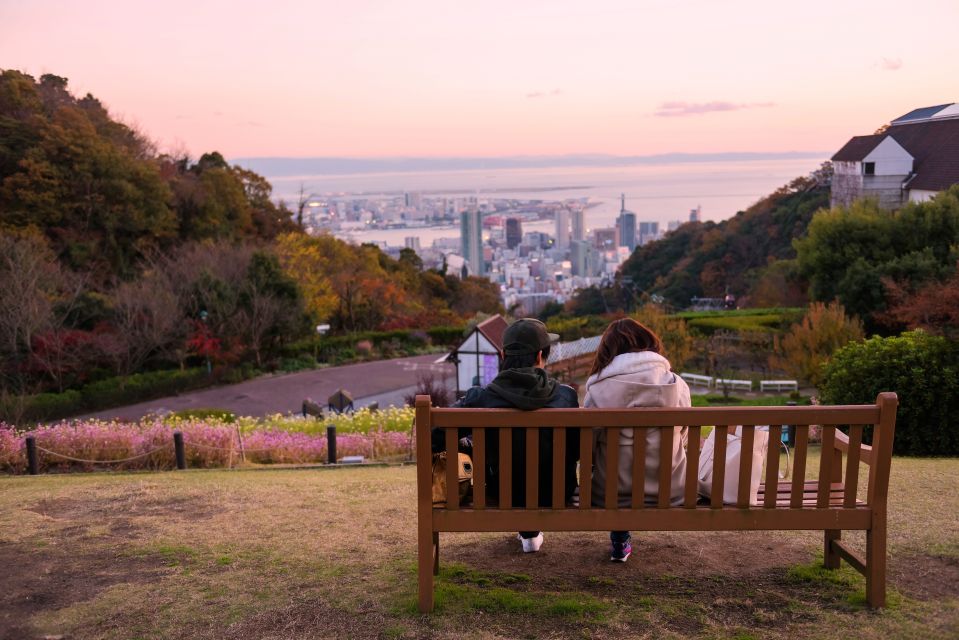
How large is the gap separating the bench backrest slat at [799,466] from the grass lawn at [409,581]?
48 centimetres

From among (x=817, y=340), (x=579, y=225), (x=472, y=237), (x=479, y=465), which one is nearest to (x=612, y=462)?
(x=479, y=465)

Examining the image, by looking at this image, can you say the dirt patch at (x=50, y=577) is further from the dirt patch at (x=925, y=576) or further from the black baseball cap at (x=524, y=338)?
the dirt patch at (x=925, y=576)

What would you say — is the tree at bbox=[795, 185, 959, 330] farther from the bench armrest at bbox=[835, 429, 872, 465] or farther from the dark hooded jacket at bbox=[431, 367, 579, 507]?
the dark hooded jacket at bbox=[431, 367, 579, 507]

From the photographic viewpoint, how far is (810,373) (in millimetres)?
21969

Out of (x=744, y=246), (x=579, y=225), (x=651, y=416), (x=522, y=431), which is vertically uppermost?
(x=651, y=416)

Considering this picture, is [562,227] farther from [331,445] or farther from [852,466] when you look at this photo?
[852,466]

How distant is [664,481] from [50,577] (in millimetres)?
3250

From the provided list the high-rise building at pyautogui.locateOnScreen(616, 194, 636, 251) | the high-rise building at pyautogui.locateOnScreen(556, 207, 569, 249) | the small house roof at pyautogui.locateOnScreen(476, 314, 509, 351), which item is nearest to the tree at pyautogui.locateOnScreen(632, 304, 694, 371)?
the small house roof at pyautogui.locateOnScreen(476, 314, 509, 351)

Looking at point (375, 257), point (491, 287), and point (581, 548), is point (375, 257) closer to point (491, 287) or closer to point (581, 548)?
point (491, 287)

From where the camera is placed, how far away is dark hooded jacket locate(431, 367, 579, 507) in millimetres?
3766

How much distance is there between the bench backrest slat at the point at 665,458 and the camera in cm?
370

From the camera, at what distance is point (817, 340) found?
22.0m

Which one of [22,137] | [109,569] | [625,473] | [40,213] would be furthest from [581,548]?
[22,137]

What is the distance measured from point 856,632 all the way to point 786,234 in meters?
65.5
